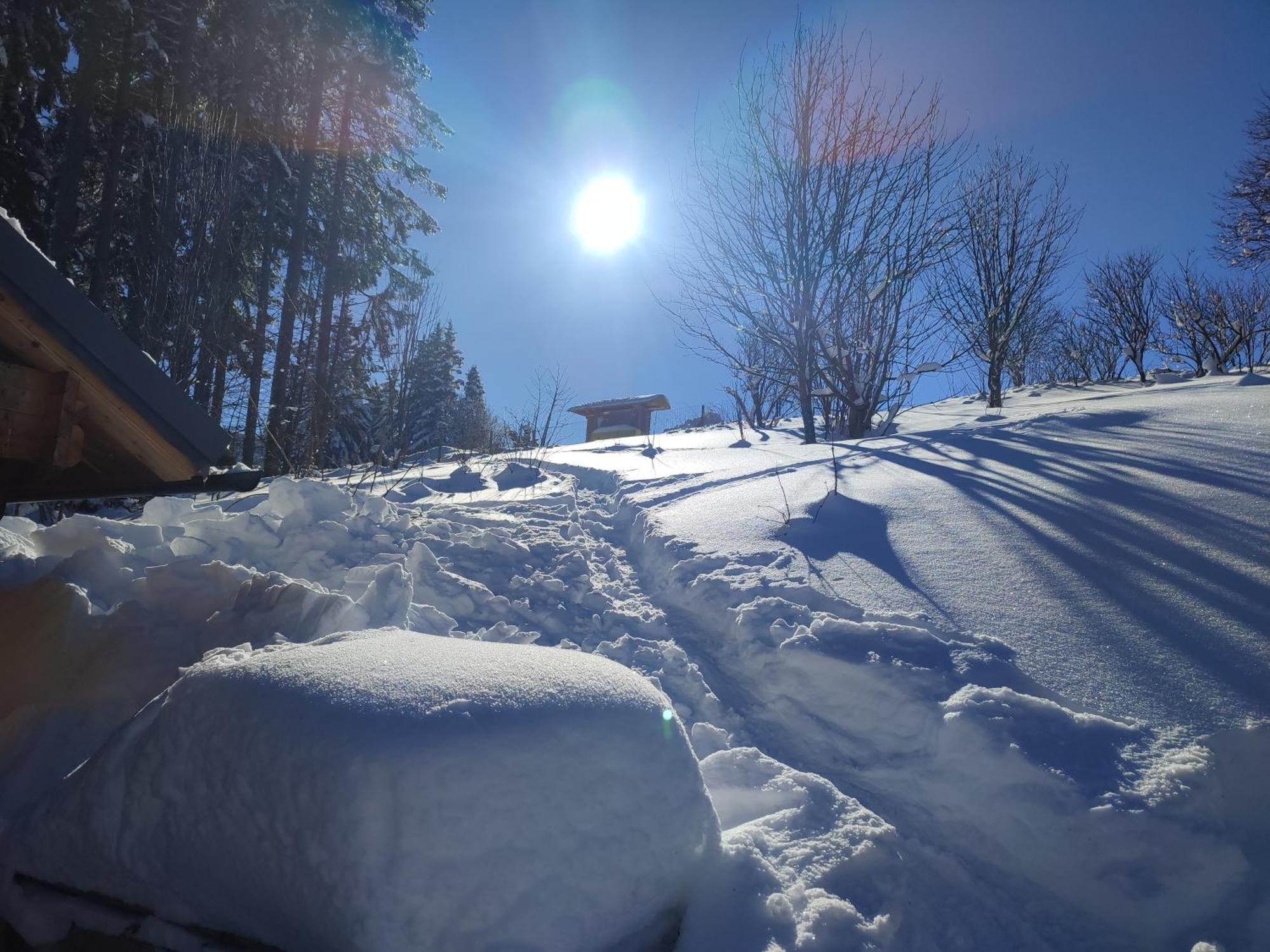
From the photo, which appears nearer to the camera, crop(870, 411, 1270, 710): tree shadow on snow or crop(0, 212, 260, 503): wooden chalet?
crop(0, 212, 260, 503): wooden chalet

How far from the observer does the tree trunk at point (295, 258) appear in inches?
396

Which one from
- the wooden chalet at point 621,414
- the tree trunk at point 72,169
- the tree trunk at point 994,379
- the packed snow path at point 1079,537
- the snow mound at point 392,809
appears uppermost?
the tree trunk at point 72,169

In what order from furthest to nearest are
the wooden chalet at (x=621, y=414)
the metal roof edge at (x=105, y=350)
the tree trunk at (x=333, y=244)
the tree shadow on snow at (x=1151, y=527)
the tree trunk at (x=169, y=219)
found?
the wooden chalet at (x=621, y=414) < the tree trunk at (x=333, y=244) < the tree trunk at (x=169, y=219) < the tree shadow on snow at (x=1151, y=527) < the metal roof edge at (x=105, y=350)

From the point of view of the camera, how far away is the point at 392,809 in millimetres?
1219

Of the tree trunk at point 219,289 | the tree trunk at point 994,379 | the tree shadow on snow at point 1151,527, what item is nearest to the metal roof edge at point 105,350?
the tree shadow on snow at point 1151,527

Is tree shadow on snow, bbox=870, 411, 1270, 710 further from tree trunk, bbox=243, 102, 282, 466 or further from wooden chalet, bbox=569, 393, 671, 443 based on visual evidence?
wooden chalet, bbox=569, 393, 671, 443

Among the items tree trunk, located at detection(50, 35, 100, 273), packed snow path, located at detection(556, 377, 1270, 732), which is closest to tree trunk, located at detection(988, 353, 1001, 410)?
packed snow path, located at detection(556, 377, 1270, 732)

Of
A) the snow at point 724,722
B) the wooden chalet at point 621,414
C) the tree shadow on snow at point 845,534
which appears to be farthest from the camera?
the wooden chalet at point 621,414

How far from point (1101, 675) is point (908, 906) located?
107 cm

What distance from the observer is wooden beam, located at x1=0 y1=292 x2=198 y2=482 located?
1783 millimetres

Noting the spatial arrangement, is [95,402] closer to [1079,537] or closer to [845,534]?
[845,534]

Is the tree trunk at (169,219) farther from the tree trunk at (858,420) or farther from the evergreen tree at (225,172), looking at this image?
the tree trunk at (858,420)

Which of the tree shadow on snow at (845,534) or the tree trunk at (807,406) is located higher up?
the tree trunk at (807,406)

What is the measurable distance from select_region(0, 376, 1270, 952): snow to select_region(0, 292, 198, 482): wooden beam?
47 centimetres
